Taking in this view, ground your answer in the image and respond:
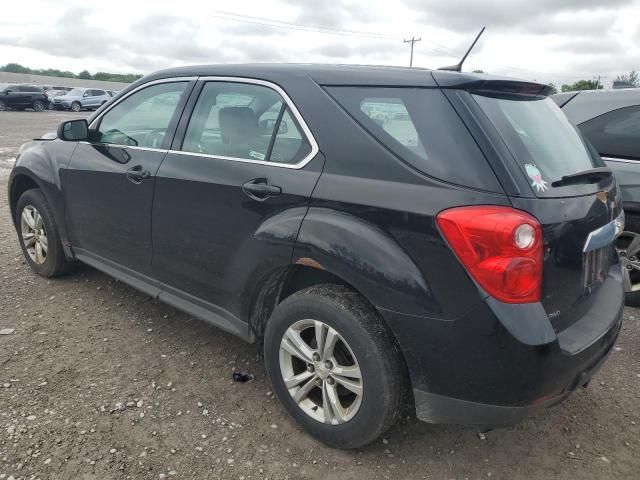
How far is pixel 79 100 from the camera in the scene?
33.6 metres

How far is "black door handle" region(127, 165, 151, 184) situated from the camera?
10.2 ft

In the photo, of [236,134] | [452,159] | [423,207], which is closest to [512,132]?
[452,159]

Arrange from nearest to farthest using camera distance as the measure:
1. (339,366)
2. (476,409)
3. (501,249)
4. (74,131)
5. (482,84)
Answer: (501,249), (476,409), (482,84), (339,366), (74,131)

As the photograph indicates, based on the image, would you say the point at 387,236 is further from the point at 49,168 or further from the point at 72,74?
the point at 72,74

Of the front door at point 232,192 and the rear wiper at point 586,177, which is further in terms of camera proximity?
the front door at point 232,192

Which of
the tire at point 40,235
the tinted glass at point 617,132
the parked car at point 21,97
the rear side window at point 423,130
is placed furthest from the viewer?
the parked car at point 21,97

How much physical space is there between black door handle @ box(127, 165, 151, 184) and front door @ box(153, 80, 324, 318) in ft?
0.46

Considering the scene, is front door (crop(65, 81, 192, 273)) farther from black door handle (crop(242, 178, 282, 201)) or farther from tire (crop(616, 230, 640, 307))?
tire (crop(616, 230, 640, 307))

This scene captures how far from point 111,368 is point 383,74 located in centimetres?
228

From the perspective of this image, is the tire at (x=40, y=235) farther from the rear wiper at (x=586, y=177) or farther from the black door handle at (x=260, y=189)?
the rear wiper at (x=586, y=177)

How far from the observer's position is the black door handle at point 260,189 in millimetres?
2465

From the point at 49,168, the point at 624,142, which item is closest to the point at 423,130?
the point at 624,142

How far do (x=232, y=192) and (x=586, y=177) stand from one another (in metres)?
1.65

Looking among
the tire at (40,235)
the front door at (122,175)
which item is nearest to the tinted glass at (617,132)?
the front door at (122,175)
